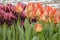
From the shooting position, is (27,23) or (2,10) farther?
(2,10)

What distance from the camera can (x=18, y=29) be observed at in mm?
2299

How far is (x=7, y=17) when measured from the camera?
250cm

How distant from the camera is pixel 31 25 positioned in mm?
2346

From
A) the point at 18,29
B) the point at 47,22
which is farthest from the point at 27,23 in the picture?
the point at 47,22

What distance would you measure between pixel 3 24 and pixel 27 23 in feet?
1.02

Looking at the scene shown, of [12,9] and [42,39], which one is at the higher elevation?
[12,9]

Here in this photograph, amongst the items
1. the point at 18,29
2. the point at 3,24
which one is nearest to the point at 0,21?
the point at 3,24

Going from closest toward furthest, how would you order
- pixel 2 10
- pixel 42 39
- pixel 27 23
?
pixel 42 39 < pixel 27 23 < pixel 2 10

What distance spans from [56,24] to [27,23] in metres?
0.33

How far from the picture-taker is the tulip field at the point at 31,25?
2.21 meters

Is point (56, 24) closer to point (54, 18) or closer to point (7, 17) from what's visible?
point (54, 18)

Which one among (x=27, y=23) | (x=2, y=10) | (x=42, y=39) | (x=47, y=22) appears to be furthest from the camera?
(x=2, y=10)

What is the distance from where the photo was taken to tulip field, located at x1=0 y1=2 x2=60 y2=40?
2207 millimetres

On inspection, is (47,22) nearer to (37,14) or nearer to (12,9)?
(37,14)
